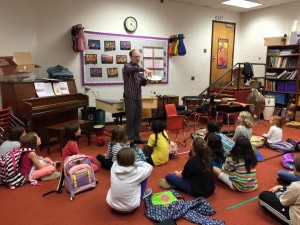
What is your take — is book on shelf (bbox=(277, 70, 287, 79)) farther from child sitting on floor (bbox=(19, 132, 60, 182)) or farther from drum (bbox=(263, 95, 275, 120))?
child sitting on floor (bbox=(19, 132, 60, 182))

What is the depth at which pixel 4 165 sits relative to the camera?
9.25 feet

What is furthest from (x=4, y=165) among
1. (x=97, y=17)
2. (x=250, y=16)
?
(x=250, y=16)

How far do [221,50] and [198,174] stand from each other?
6.06m

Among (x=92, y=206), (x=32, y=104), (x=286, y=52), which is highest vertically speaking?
(x=286, y=52)

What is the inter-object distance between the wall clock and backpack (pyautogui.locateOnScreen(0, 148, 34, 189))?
3976 mm

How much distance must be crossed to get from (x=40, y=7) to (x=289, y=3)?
6172 mm

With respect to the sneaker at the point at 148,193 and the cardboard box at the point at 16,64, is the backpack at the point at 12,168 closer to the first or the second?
the sneaker at the point at 148,193

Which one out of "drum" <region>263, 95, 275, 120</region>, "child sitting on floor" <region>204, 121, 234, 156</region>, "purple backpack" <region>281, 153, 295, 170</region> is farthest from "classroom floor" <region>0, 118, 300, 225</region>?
"drum" <region>263, 95, 275, 120</region>

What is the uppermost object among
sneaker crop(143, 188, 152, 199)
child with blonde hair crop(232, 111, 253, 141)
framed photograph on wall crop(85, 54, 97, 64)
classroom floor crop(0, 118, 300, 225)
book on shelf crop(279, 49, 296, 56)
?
book on shelf crop(279, 49, 296, 56)

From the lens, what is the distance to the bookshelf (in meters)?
6.41

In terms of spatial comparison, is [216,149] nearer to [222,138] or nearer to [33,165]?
[222,138]

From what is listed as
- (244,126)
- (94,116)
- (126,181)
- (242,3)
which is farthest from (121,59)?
(126,181)

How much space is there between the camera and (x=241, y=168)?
2.72 metres

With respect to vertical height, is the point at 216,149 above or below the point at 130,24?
below
